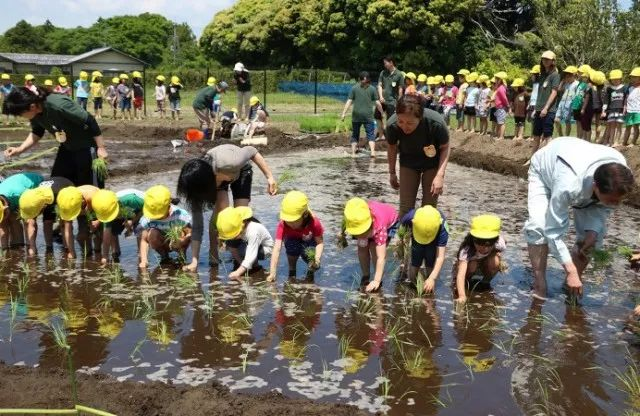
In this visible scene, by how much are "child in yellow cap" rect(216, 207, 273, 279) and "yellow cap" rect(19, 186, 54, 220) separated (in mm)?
1923

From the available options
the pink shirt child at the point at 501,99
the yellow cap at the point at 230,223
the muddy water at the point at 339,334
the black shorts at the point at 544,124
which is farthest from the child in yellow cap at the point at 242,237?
the pink shirt child at the point at 501,99

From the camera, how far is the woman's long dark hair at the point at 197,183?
600 cm

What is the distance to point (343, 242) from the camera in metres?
6.89

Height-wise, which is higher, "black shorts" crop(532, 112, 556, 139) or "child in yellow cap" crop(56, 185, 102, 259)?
"black shorts" crop(532, 112, 556, 139)

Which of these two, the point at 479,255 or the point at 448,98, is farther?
the point at 448,98

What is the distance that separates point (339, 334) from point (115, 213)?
2.87m

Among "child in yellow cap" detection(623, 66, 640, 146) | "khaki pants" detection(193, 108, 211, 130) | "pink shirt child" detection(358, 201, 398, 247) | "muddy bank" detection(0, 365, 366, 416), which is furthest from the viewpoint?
"khaki pants" detection(193, 108, 211, 130)

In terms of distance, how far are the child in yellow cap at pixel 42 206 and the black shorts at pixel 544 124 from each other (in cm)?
865

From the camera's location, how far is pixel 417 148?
6.33 m

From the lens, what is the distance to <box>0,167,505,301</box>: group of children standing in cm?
574

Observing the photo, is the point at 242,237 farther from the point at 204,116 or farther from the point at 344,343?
the point at 204,116

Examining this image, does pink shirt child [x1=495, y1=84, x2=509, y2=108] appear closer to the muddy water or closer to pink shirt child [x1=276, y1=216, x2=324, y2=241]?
the muddy water

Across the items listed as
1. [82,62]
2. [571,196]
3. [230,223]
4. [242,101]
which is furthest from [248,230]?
[82,62]

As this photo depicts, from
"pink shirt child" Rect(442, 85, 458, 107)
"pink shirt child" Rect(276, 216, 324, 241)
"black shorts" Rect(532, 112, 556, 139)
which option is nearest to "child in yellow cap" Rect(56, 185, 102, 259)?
"pink shirt child" Rect(276, 216, 324, 241)
